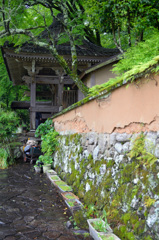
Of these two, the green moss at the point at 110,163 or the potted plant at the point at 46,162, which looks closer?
the green moss at the point at 110,163

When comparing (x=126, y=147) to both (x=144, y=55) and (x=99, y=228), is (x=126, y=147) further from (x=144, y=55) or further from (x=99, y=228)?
(x=144, y=55)

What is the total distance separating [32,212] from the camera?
451 cm

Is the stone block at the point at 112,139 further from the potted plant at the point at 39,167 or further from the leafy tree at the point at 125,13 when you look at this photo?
the potted plant at the point at 39,167

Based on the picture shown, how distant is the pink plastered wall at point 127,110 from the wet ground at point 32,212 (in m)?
1.89

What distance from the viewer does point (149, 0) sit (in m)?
7.29

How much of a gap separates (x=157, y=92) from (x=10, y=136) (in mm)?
9442

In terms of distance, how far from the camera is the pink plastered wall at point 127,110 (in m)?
2.78

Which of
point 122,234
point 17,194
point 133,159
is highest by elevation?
point 133,159

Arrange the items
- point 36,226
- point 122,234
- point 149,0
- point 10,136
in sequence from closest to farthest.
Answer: point 122,234 → point 36,226 → point 149,0 → point 10,136

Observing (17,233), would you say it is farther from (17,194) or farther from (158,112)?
(158,112)

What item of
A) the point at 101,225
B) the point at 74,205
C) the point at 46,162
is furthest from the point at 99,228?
the point at 46,162

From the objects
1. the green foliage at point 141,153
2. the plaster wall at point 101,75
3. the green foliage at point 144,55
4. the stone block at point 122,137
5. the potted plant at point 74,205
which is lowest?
the potted plant at point 74,205

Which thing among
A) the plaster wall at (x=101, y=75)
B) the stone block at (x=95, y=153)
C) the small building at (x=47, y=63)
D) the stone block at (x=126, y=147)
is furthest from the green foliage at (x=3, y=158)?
the stone block at (x=126, y=147)

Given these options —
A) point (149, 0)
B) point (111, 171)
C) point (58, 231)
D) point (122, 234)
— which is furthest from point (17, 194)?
point (149, 0)
